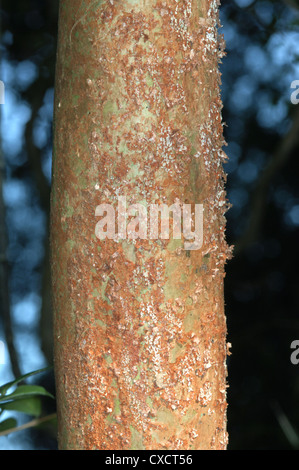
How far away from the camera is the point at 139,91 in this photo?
21.4 inches

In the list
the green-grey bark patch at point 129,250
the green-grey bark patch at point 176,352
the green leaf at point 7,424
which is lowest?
the green leaf at point 7,424

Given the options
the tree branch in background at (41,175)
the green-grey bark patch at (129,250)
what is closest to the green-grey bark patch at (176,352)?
the green-grey bark patch at (129,250)

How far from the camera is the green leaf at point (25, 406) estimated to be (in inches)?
30.9

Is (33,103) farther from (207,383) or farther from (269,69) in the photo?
(207,383)

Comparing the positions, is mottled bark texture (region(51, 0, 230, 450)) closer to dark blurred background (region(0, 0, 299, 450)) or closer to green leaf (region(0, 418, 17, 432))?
green leaf (region(0, 418, 17, 432))

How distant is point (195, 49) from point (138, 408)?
16.1 inches

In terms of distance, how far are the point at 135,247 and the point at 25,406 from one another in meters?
0.41

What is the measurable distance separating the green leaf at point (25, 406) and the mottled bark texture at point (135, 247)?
22 centimetres

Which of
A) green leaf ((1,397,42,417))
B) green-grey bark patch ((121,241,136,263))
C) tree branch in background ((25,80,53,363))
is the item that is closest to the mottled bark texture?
green-grey bark patch ((121,241,136,263))

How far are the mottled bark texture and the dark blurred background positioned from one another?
5.65 feet

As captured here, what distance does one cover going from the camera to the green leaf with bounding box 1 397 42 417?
0.78m

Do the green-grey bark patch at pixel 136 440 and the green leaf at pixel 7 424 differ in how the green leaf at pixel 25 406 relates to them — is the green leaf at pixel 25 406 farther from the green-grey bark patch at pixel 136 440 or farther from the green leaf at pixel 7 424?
the green-grey bark patch at pixel 136 440

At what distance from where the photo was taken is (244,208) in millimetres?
3098

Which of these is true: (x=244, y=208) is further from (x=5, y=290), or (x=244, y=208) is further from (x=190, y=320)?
(x=190, y=320)
